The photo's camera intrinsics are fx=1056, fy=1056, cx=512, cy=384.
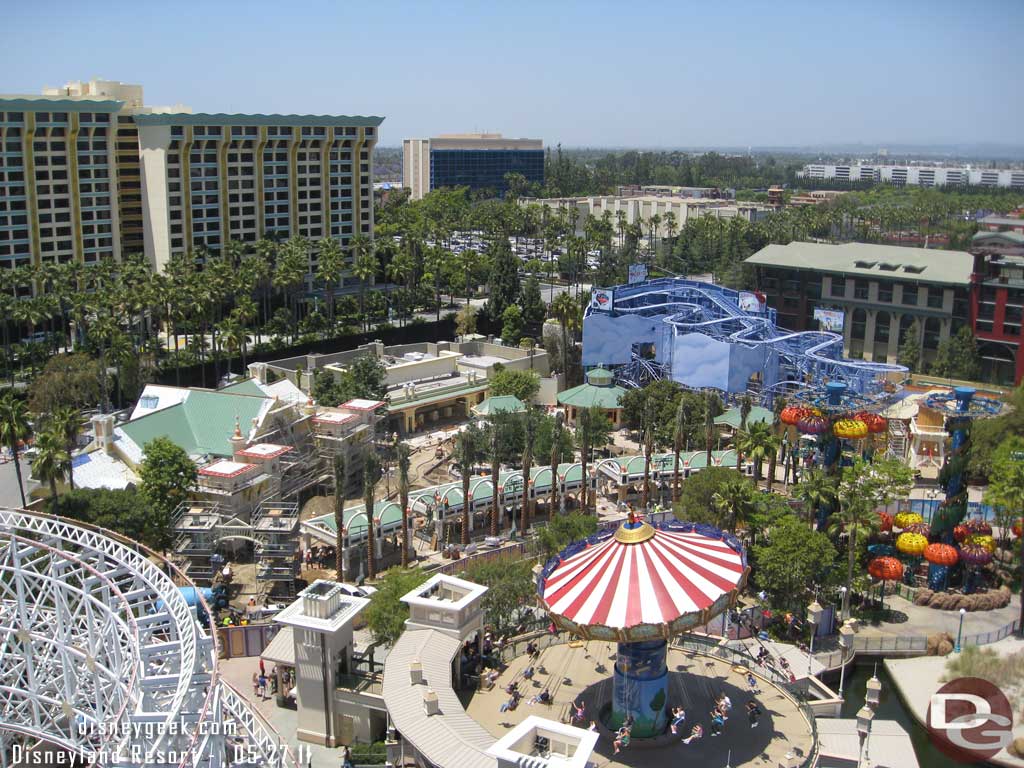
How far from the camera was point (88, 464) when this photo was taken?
65812mm

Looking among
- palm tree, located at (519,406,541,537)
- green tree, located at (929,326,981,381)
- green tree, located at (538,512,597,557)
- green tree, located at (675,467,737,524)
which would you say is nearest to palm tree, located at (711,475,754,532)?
green tree, located at (675,467,737,524)

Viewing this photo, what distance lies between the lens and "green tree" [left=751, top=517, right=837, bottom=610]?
5331cm

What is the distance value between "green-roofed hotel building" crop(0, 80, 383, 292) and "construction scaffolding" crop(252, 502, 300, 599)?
68.6 m

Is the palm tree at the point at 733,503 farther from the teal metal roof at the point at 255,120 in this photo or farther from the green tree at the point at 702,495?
the teal metal roof at the point at 255,120

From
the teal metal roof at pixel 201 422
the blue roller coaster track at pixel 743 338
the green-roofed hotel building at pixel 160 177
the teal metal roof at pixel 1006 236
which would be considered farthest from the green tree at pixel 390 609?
the green-roofed hotel building at pixel 160 177

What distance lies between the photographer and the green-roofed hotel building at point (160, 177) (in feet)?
367

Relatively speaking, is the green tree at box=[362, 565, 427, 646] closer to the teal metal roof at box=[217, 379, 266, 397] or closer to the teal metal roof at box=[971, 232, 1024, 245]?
the teal metal roof at box=[217, 379, 266, 397]

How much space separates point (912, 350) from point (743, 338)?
28417 millimetres

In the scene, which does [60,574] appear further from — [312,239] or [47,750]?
[312,239]

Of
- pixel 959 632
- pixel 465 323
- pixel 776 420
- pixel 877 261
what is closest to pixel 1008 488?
pixel 959 632

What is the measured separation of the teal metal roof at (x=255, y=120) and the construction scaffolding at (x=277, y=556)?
76.5 m

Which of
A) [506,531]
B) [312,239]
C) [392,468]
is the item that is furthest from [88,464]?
[312,239]

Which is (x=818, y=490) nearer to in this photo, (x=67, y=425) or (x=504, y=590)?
(x=504, y=590)

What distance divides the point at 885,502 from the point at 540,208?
144 metres
